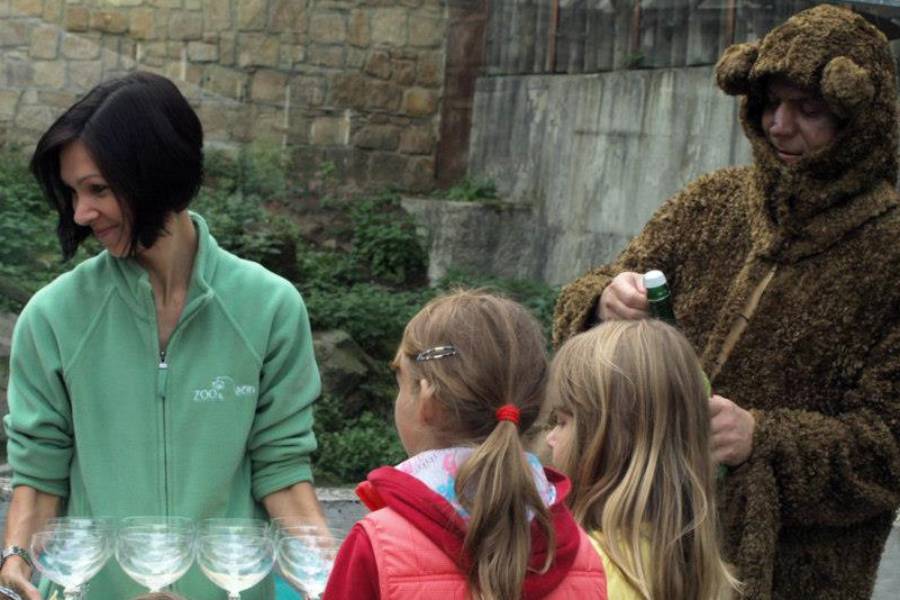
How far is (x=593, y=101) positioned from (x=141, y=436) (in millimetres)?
8335

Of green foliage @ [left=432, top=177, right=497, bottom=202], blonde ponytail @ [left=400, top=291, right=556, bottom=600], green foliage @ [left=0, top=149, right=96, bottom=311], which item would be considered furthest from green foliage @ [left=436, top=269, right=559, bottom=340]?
blonde ponytail @ [left=400, top=291, right=556, bottom=600]

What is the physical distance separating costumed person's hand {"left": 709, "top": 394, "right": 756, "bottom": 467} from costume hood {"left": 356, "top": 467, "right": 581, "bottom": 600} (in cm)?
82

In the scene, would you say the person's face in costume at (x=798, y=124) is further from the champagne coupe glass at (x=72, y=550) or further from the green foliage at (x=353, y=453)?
the green foliage at (x=353, y=453)

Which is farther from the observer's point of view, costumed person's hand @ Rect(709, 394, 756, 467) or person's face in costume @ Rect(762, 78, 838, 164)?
person's face in costume @ Rect(762, 78, 838, 164)

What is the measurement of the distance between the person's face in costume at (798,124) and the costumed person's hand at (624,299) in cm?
41

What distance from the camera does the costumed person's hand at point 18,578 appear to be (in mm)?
3105

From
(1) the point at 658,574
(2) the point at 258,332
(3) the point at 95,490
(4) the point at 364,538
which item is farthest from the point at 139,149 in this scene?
(1) the point at 658,574

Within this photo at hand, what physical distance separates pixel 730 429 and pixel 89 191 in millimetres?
1363

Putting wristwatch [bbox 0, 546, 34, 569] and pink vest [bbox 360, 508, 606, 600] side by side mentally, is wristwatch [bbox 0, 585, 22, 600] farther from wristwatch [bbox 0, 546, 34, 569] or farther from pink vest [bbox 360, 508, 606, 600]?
pink vest [bbox 360, 508, 606, 600]

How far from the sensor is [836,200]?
12.1 feet

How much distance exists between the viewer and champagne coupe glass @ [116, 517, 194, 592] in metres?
2.97

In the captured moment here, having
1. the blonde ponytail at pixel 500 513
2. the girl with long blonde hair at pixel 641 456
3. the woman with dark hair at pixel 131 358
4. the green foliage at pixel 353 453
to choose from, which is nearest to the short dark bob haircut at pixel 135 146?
the woman with dark hair at pixel 131 358

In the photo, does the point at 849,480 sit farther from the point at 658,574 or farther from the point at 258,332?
the point at 258,332

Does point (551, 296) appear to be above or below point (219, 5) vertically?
below
